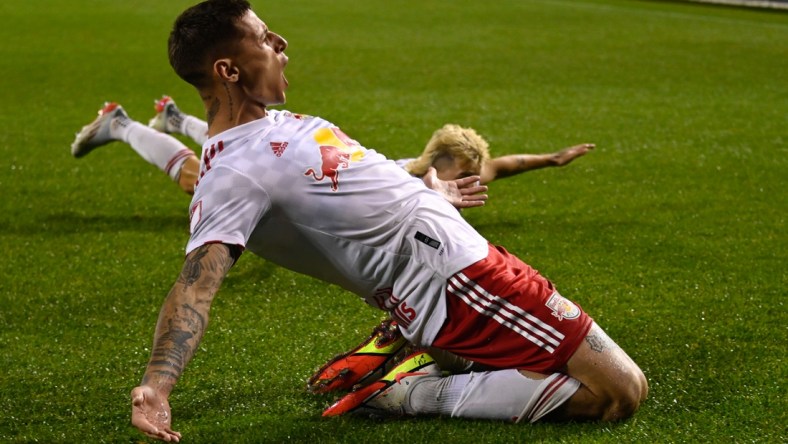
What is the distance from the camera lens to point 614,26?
48.4 ft

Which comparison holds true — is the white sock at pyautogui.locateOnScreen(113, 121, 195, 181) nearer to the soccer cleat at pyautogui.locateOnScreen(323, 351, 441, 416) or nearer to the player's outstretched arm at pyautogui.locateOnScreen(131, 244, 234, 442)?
the soccer cleat at pyautogui.locateOnScreen(323, 351, 441, 416)

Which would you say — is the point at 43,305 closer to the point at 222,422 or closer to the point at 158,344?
the point at 222,422

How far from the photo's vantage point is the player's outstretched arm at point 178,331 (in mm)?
2271

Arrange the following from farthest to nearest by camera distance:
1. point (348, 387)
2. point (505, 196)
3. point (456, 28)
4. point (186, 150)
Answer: point (456, 28)
point (505, 196)
point (186, 150)
point (348, 387)

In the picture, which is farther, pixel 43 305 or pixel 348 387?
pixel 43 305

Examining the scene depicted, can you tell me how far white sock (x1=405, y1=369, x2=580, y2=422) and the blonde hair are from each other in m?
1.34

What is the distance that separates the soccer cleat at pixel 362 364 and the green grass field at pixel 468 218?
11 cm

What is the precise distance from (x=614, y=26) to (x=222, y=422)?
41.7 ft

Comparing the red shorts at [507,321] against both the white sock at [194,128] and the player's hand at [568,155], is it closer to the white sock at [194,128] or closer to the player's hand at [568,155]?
the player's hand at [568,155]

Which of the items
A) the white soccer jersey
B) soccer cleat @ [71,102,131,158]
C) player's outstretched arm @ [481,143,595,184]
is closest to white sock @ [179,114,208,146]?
soccer cleat @ [71,102,131,158]

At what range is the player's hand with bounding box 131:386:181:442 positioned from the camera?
2.21 meters

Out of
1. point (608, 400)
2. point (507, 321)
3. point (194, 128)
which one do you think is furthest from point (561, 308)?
point (194, 128)

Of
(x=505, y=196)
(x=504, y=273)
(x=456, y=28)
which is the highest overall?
(x=504, y=273)

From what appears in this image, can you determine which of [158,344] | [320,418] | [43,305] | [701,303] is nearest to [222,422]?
[320,418]
